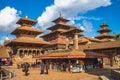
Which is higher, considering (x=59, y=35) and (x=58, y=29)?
(x=58, y=29)

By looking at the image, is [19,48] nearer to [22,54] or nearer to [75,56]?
[22,54]

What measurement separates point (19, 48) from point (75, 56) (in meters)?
20.6

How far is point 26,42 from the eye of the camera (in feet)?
139

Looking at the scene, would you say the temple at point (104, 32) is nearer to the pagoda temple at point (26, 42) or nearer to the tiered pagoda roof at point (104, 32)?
the tiered pagoda roof at point (104, 32)

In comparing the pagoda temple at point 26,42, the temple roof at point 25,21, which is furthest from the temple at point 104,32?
the temple roof at point 25,21

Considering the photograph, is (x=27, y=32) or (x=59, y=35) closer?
(x=27, y=32)

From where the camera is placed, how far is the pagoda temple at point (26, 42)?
42719 mm

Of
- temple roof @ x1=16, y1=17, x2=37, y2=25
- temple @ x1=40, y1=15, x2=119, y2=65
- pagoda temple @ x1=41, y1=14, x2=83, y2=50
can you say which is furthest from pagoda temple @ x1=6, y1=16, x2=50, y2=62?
pagoda temple @ x1=41, y1=14, x2=83, y2=50

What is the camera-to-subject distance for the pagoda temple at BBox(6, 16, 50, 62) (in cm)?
4272

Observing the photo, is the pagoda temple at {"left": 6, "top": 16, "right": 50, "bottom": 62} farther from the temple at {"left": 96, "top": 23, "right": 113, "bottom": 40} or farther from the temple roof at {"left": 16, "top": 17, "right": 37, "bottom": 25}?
the temple at {"left": 96, "top": 23, "right": 113, "bottom": 40}

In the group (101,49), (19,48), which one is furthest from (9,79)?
(19,48)

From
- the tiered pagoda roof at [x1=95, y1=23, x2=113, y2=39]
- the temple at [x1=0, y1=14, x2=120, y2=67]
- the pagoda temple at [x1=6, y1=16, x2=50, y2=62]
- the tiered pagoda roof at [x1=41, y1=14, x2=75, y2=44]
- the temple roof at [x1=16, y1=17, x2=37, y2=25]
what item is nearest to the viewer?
the temple at [x1=0, y1=14, x2=120, y2=67]

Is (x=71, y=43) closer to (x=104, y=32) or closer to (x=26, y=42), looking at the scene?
(x=26, y=42)

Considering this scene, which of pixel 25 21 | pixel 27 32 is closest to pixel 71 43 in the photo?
pixel 27 32
